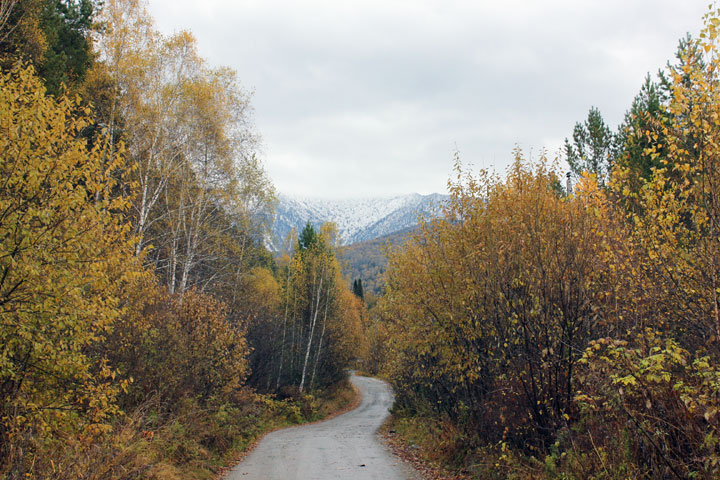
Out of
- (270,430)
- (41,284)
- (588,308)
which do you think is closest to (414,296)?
(588,308)

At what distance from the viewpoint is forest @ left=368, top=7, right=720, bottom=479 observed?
551 centimetres

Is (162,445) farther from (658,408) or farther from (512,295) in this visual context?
(658,408)

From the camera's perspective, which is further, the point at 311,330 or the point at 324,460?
the point at 311,330

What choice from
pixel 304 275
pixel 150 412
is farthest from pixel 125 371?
pixel 304 275

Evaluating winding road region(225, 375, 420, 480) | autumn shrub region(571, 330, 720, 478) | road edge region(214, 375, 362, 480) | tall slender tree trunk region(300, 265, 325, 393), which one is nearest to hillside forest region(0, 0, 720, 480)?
autumn shrub region(571, 330, 720, 478)

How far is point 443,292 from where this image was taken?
35.5 ft

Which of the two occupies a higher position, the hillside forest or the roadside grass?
the hillside forest

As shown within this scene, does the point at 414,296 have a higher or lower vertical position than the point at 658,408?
higher

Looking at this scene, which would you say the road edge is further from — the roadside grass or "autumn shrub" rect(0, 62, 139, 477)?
"autumn shrub" rect(0, 62, 139, 477)

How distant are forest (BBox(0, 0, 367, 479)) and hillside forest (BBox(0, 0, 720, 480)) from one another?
0.07 metres

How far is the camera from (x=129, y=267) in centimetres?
894

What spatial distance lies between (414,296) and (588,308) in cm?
469

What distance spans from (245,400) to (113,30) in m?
15.0

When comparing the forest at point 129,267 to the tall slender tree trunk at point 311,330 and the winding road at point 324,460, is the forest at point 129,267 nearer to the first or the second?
the tall slender tree trunk at point 311,330
